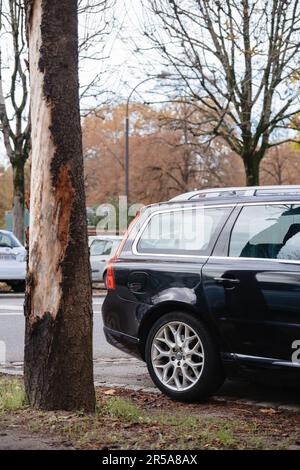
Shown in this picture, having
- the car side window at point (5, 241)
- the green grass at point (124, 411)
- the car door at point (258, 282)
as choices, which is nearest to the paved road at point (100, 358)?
the car door at point (258, 282)

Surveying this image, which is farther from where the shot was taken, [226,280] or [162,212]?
[162,212]

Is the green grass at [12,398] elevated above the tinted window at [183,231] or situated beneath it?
situated beneath

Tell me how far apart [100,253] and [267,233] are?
651 inches

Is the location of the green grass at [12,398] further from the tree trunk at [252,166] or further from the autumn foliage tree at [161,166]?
the autumn foliage tree at [161,166]

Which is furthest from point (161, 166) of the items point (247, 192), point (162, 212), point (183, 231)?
point (247, 192)

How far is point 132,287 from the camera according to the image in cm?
730

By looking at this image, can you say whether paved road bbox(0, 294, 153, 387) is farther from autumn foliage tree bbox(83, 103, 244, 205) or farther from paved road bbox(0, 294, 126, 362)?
autumn foliage tree bbox(83, 103, 244, 205)

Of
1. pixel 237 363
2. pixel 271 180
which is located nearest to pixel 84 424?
pixel 237 363

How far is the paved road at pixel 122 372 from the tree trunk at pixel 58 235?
6.22 ft

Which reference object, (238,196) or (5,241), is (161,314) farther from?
(5,241)

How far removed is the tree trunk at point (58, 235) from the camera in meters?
5.68

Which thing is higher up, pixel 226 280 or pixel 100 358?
pixel 226 280

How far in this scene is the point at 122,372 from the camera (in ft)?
28.4

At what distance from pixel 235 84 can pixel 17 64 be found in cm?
684
